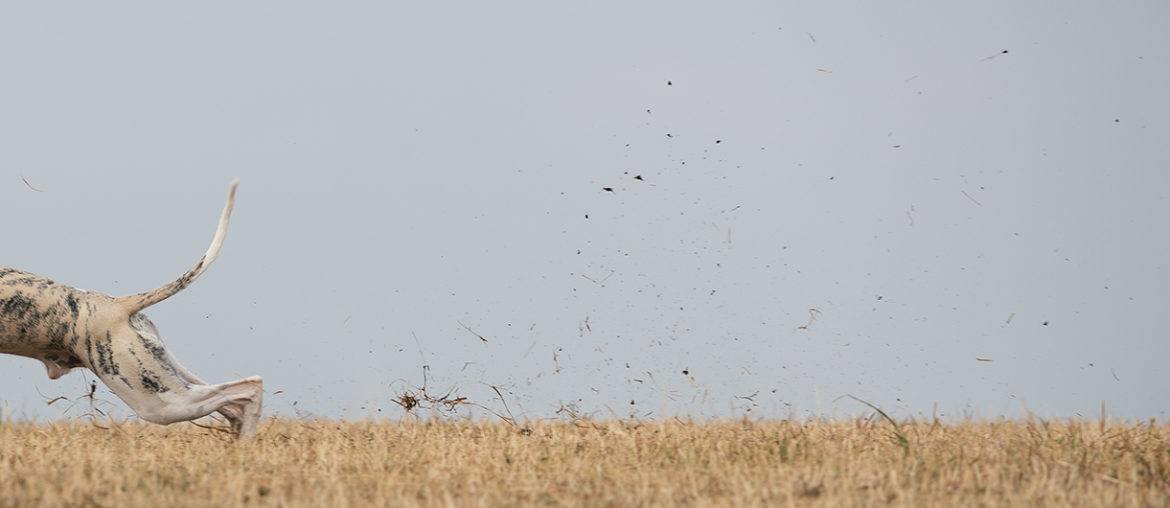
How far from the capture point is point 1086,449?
6.35m

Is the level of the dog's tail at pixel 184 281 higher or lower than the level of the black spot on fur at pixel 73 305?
higher

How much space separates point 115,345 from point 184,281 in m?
0.62

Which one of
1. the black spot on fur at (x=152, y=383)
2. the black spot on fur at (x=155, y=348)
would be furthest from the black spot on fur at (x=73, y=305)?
the black spot on fur at (x=152, y=383)

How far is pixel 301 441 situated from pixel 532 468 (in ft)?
7.49

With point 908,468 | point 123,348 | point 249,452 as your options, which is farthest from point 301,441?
point 908,468

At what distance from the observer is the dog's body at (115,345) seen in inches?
274

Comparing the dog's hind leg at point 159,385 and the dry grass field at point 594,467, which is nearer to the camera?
the dry grass field at point 594,467

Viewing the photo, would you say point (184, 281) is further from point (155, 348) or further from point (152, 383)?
point (152, 383)

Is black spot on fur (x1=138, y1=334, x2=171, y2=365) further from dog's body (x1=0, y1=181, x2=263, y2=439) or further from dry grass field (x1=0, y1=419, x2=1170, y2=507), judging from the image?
dry grass field (x1=0, y1=419, x2=1170, y2=507)

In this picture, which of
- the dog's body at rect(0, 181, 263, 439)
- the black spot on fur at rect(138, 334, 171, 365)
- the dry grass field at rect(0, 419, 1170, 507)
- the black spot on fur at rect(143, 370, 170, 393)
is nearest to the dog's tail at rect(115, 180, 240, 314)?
the dog's body at rect(0, 181, 263, 439)

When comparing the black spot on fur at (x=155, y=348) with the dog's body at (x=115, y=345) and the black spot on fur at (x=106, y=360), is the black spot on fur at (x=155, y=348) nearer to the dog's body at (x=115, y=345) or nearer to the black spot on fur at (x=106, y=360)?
the dog's body at (x=115, y=345)

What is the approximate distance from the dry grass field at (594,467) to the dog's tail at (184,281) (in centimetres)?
96

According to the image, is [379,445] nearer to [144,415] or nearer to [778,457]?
[144,415]

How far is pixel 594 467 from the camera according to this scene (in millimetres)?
5629
